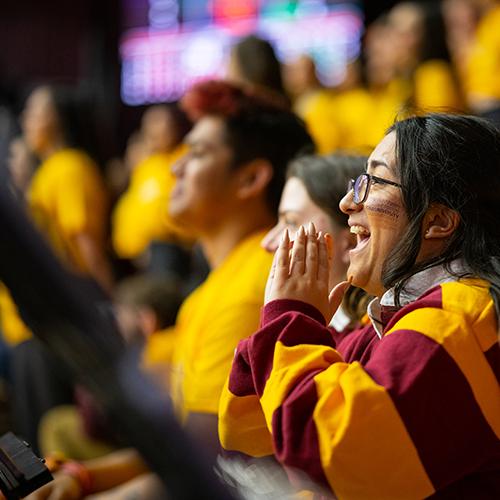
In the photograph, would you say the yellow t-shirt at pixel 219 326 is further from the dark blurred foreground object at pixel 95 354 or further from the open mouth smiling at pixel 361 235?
the dark blurred foreground object at pixel 95 354

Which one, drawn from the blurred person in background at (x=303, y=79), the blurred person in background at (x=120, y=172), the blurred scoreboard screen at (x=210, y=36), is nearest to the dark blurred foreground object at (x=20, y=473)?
the blurred person in background at (x=120, y=172)

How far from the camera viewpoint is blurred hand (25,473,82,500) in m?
1.55

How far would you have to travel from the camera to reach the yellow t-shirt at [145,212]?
13.9 ft

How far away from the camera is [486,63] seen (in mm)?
3520

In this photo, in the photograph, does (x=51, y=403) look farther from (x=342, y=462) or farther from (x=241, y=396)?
(x=342, y=462)

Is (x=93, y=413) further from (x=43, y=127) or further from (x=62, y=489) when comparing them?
(x=43, y=127)

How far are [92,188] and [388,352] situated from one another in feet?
10.5

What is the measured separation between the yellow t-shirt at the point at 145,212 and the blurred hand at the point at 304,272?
2800mm

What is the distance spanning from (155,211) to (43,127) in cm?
63

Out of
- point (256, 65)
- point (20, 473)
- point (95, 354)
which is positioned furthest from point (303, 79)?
point (95, 354)

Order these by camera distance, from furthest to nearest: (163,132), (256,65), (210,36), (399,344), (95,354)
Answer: (210,36)
(163,132)
(256,65)
(399,344)
(95,354)

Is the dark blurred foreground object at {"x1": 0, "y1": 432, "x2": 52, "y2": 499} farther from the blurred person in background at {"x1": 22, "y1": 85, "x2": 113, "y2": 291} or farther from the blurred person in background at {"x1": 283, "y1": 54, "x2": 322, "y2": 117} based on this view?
the blurred person in background at {"x1": 283, "y1": 54, "x2": 322, "y2": 117}

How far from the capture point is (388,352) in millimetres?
1147

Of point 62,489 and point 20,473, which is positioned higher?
point 20,473
